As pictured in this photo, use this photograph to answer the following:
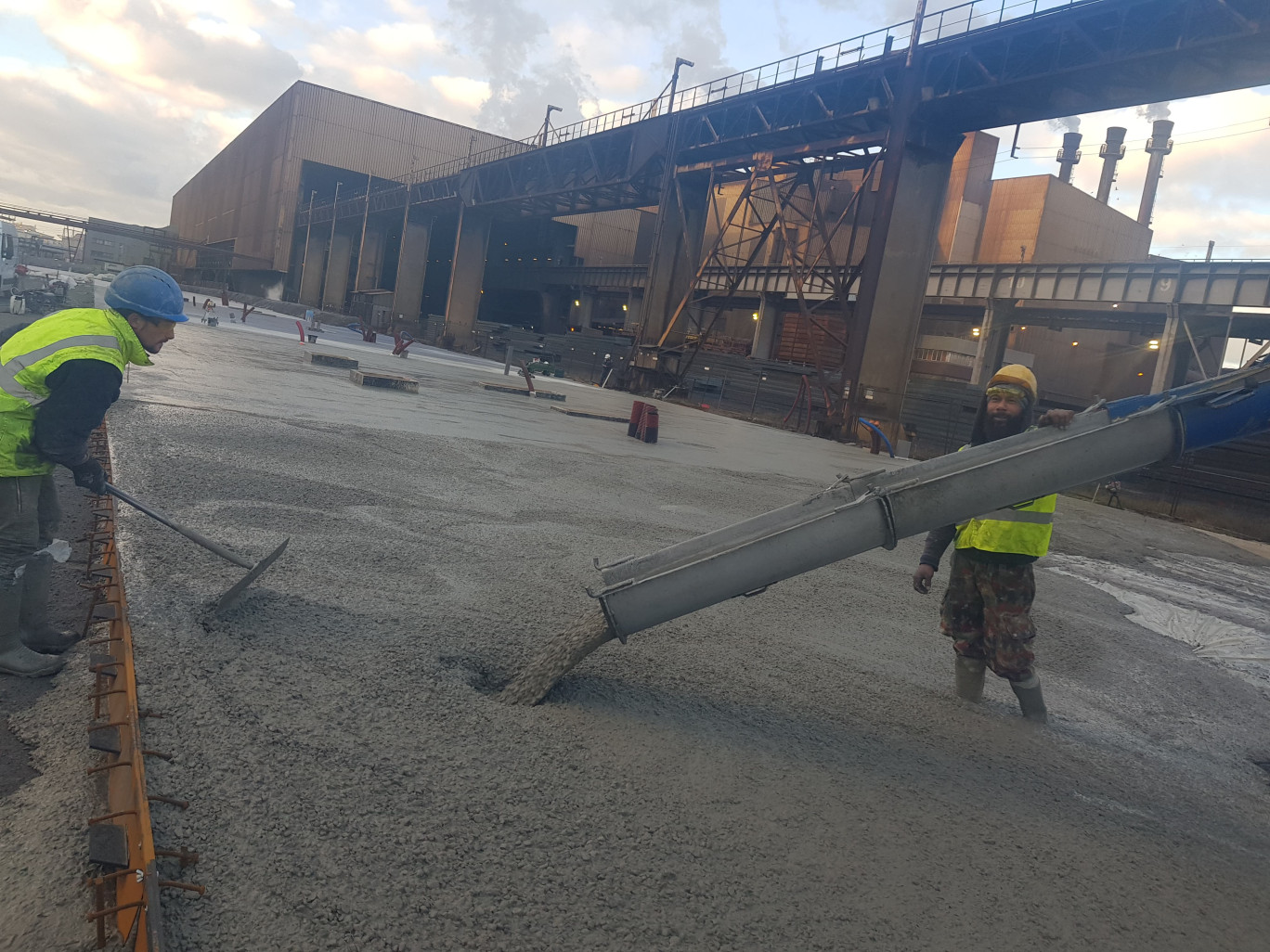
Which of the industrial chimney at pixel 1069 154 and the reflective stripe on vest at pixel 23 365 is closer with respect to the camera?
the reflective stripe on vest at pixel 23 365

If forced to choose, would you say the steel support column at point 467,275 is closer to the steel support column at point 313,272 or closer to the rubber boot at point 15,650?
the steel support column at point 313,272

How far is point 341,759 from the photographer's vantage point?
279 centimetres

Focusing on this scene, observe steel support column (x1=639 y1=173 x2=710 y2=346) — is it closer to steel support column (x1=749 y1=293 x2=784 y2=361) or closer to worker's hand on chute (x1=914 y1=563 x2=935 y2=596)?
steel support column (x1=749 y1=293 x2=784 y2=361)

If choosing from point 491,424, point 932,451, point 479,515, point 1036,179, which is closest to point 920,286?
point 932,451

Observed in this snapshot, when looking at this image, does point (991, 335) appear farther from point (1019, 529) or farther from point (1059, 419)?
point (1059, 419)

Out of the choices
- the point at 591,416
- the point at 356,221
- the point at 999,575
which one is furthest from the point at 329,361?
the point at 356,221

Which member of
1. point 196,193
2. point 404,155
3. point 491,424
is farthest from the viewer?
point 196,193

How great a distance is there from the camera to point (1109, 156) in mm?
52969

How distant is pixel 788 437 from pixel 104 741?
19476 mm

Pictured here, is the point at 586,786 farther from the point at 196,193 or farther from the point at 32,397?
the point at 196,193

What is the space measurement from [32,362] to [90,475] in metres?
0.51

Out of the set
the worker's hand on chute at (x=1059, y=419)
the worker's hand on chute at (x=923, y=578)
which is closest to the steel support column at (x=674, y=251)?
the worker's hand on chute at (x=923, y=578)

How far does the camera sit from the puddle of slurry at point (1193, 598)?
6535mm

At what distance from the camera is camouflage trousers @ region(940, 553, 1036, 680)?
4023mm
